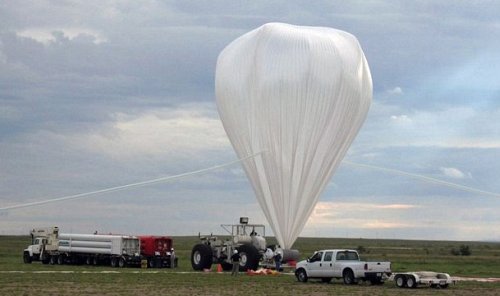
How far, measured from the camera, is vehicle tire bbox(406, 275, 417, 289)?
37781 mm

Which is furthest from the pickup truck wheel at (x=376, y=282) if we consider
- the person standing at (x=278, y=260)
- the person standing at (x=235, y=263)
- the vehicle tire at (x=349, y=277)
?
the person standing at (x=278, y=260)

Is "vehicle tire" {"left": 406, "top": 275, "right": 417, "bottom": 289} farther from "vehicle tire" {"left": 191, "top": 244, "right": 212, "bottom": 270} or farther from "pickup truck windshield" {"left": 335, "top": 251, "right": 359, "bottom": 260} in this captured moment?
"vehicle tire" {"left": 191, "top": 244, "right": 212, "bottom": 270}

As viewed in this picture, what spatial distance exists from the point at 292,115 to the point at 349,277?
983 centimetres

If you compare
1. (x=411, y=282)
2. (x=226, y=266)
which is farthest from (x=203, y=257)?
(x=411, y=282)

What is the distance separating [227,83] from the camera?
160 feet

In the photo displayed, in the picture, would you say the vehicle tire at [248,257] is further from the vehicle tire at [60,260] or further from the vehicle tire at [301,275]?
the vehicle tire at [60,260]

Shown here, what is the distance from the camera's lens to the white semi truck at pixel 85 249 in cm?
5806

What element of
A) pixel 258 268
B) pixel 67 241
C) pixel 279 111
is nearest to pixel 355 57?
pixel 279 111

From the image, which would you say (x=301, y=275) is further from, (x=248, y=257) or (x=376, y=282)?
(x=248, y=257)

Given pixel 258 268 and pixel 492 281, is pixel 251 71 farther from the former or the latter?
pixel 492 281

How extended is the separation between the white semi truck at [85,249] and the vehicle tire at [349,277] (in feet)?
69.3

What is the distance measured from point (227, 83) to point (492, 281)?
17.4 meters

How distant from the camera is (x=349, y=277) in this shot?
40.2m

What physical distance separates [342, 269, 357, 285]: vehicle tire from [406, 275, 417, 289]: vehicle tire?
2.94 metres
